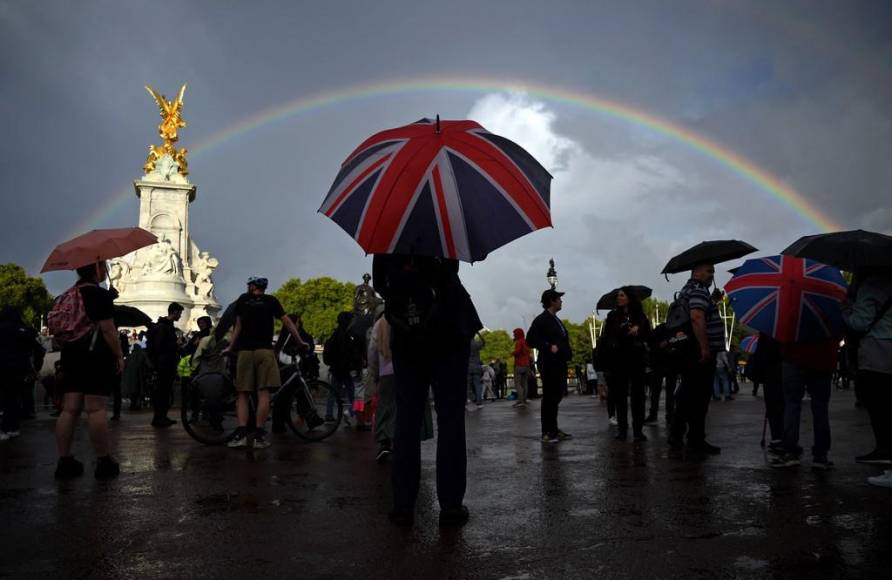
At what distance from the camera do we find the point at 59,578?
3566 millimetres

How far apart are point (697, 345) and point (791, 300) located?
1.46 m

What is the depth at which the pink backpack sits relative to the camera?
6.95m

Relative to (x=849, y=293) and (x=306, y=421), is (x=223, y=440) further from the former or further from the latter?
(x=849, y=293)

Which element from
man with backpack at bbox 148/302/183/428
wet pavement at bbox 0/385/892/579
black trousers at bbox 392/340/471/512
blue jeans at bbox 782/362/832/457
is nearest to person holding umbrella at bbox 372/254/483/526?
black trousers at bbox 392/340/471/512

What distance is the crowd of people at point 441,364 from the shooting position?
15.5 ft

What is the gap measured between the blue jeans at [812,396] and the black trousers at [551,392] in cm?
330

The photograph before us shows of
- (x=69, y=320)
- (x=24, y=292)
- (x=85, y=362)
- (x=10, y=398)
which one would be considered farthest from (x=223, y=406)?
(x=24, y=292)

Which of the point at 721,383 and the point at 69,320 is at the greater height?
the point at 69,320

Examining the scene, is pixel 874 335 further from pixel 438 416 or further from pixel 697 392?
pixel 438 416

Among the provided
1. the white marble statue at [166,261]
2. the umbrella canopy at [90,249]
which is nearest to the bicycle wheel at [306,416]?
the umbrella canopy at [90,249]

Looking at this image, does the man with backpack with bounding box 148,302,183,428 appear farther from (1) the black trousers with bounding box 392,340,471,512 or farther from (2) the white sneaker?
(2) the white sneaker

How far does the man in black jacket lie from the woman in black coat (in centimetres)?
60

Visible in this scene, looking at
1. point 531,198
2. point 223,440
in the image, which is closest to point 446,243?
point 531,198

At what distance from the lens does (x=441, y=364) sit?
4.72m
